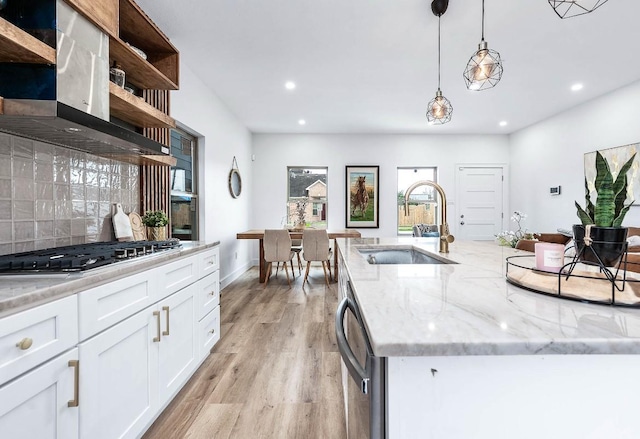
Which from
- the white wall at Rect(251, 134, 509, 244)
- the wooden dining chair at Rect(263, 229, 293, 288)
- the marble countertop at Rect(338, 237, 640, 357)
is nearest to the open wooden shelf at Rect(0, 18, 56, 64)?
the marble countertop at Rect(338, 237, 640, 357)

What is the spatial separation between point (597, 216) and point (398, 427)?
72 cm

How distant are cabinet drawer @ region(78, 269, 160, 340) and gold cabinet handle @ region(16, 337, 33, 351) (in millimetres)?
180

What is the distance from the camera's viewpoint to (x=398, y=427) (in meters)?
0.54

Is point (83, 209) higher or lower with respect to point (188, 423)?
higher

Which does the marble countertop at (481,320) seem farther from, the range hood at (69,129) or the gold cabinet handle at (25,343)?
the range hood at (69,129)

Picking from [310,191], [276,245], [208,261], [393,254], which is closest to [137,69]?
[208,261]

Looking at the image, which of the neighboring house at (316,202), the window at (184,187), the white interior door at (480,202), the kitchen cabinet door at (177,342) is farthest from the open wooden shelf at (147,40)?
the white interior door at (480,202)

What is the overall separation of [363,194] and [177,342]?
16.1ft

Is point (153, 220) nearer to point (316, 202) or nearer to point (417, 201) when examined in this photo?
point (316, 202)

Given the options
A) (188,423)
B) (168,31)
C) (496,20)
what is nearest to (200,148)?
(168,31)

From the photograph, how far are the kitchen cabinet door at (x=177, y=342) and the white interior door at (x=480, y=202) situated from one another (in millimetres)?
5690

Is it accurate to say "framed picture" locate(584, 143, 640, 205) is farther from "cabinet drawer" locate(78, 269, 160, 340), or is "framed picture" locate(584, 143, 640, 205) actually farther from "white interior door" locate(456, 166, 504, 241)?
"cabinet drawer" locate(78, 269, 160, 340)

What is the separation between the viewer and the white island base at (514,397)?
1.72ft

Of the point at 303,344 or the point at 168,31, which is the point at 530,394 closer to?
the point at 303,344
